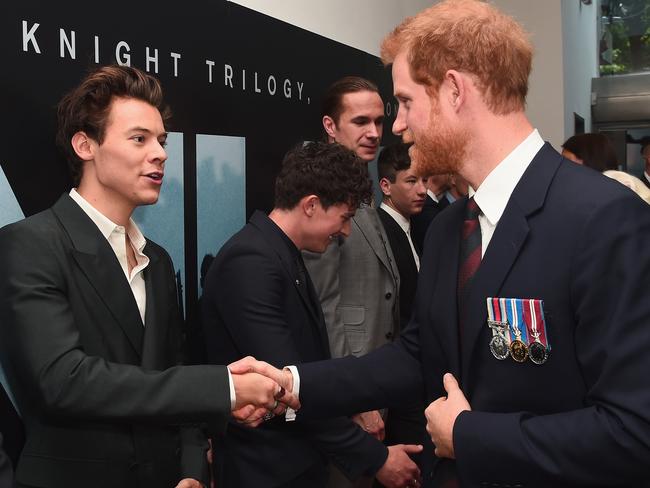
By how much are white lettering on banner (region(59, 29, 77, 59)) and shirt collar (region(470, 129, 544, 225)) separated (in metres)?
1.30

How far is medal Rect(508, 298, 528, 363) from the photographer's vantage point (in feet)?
5.06

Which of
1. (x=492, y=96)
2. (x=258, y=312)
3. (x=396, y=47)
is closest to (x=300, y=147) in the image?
(x=258, y=312)

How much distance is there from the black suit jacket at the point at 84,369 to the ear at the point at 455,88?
0.92 m

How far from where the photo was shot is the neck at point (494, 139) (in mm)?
1760

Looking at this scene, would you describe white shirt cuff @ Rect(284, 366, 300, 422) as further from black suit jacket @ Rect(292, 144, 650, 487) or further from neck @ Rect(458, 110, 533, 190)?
neck @ Rect(458, 110, 533, 190)

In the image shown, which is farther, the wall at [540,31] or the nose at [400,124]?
the wall at [540,31]

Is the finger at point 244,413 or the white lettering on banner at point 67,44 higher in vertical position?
Answer: the white lettering on banner at point 67,44

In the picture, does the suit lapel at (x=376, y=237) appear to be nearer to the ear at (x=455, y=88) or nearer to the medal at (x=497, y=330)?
the ear at (x=455, y=88)

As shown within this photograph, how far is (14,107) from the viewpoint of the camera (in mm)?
2047

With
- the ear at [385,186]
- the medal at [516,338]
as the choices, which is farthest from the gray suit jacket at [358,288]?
the medal at [516,338]

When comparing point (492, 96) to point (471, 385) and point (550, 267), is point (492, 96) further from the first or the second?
point (471, 385)

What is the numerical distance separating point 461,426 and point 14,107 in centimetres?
146

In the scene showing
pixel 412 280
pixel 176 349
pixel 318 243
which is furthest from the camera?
pixel 412 280

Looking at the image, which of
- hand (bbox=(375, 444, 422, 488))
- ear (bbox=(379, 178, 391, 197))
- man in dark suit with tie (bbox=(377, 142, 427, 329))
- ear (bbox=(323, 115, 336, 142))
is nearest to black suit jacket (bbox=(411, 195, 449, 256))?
man in dark suit with tie (bbox=(377, 142, 427, 329))
